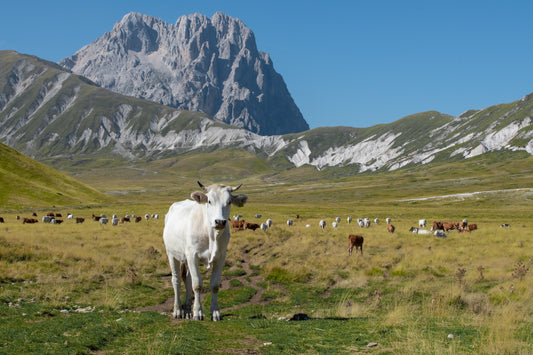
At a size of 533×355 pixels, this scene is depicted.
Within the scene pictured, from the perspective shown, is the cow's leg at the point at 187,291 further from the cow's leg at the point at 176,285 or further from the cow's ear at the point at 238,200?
the cow's ear at the point at 238,200

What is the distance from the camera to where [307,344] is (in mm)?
9211

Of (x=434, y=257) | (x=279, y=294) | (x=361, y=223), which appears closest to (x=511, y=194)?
(x=361, y=223)

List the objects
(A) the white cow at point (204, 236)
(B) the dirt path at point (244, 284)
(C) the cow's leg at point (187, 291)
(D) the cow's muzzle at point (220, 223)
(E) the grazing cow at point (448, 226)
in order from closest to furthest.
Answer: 1. (D) the cow's muzzle at point (220, 223)
2. (A) the white cow at point (204, 236)
3. (C) the cow's leg at point (187, 291)
4. (B) the dirt path at point (244, 284)
5. (E) the grazing cow at point (448, 226)

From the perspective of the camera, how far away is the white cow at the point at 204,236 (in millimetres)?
11727

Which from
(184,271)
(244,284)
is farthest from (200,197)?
(244,284)

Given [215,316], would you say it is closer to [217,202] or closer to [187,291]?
[187,291]

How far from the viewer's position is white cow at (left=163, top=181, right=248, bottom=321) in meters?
11.7

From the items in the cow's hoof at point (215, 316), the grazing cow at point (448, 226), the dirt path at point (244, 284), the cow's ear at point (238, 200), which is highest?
the cow's ear at point (238, 200)

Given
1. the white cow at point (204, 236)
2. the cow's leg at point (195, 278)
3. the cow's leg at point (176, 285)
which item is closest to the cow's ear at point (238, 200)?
the white cow at point (204, 236)

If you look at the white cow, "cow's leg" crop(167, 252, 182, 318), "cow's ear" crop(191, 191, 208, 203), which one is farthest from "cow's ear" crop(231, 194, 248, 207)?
"cow's leg" crop(167, 252, 182, 318)

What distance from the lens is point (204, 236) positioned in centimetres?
1244

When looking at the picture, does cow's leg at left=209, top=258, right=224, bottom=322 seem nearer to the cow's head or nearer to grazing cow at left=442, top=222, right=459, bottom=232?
the cow's head

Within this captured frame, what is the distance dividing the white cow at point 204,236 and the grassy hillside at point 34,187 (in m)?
91.5

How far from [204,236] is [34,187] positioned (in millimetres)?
112356
